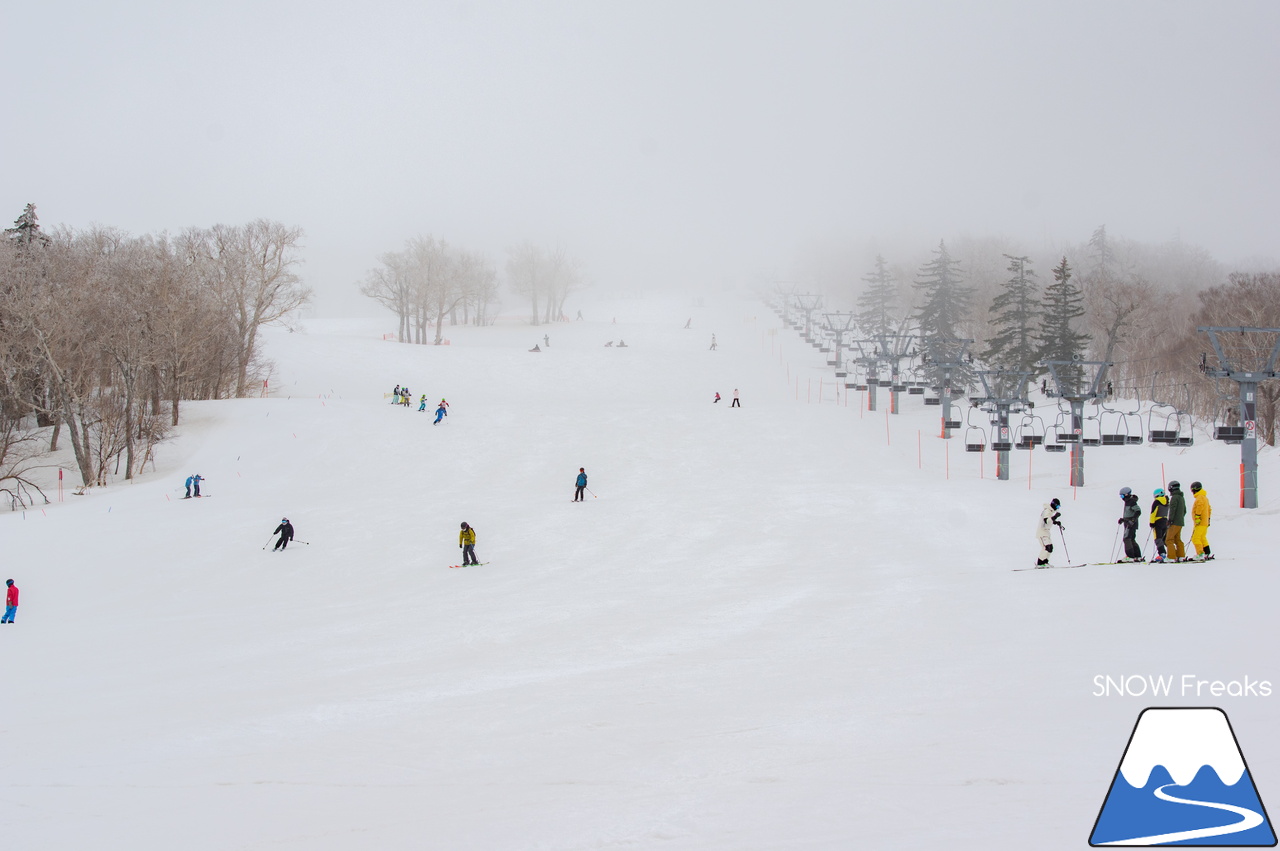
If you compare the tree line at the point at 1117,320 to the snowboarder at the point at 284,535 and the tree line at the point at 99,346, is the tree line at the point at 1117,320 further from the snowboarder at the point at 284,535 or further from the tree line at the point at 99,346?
the tree line at the point at 99,346

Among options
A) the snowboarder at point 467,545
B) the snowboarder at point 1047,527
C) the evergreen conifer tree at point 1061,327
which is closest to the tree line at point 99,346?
the snowboarder at point 467,545

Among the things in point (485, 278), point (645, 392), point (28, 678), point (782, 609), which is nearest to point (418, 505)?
point (28, 678)

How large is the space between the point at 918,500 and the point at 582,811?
22.6 meters

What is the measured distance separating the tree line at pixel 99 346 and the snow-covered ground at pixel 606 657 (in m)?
6.02

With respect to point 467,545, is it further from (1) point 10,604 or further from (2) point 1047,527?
(2) point 1047,527

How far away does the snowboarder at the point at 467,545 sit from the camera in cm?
2169

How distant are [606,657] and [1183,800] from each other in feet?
27.4

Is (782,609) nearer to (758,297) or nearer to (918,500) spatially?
(918,500)

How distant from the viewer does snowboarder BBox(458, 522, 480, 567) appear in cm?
2169

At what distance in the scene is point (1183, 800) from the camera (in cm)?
607

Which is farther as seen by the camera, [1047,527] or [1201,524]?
[1047,527]

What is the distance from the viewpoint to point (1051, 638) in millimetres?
11602

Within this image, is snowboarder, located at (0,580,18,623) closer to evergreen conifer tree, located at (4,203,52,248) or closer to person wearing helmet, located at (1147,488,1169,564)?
person wearing helmet, located at (1147,488,1169,564)

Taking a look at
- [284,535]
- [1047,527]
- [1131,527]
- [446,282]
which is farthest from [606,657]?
[446,282]
